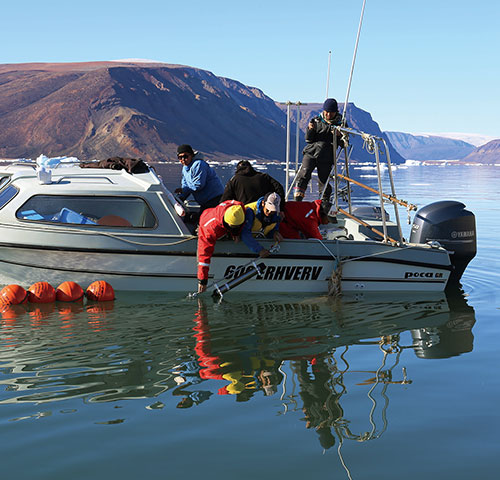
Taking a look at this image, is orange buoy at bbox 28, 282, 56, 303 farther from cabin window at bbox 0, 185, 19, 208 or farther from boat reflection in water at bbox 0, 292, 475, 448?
cabin window at bbox 0, 185, 19, 208

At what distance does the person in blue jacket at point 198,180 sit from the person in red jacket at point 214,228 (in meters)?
0.96

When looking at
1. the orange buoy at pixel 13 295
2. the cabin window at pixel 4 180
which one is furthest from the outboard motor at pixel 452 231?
the cabin window at pixel 4 180

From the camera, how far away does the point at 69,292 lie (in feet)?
27.4

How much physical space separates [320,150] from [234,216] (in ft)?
10.1

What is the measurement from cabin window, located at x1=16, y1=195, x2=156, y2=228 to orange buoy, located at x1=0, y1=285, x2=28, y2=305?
103 cm

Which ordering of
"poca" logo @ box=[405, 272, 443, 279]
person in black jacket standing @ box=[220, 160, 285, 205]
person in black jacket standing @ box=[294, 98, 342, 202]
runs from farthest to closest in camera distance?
person in black jacket standing @ box=[294, 98, 342, 202], "poca" logo @ box=[405, 272, 443, 279], person in black jacket standing @ box=[220, 160, 285, 205]

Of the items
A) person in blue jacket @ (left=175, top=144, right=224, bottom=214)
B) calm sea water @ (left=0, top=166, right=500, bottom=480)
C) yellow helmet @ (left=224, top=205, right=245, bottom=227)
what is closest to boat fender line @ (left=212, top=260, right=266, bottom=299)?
calm sea water @ (left=0, top=166, right=500, bottom=480)

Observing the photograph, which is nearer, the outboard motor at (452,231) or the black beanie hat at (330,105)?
the outboard motor at (452,231)

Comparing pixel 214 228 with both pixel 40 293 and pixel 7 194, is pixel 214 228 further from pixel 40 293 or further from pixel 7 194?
pixel 7 194

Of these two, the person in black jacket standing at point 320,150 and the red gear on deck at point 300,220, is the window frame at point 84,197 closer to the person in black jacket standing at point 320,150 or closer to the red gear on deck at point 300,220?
the red gear on deck at point 300,220

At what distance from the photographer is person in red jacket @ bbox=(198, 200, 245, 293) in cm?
805

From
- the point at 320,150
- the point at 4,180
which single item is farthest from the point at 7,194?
the point at 320,150

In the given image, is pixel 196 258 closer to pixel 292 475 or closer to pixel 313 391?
pixel 313 391

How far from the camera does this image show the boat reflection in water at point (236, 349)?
5.44m
